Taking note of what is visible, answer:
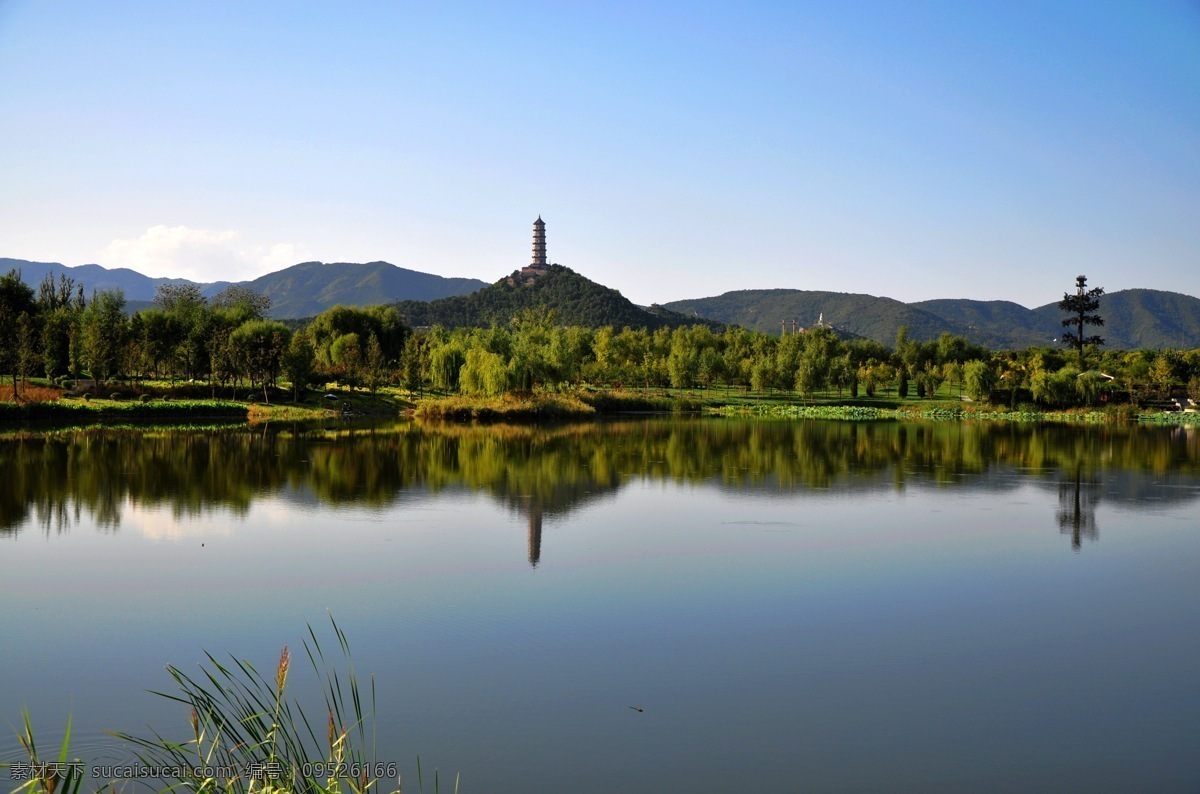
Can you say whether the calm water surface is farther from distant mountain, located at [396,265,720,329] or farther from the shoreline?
distant mountain, located at [396,265,720,329]

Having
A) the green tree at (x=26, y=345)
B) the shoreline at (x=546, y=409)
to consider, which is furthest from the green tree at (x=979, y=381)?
the green tree at (x=26, y=345)

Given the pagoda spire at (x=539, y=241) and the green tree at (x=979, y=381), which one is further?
the pagoda spire at (x=539, y=241)

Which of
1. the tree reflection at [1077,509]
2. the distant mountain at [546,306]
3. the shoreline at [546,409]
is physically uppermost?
the distant mountain at [546,306]

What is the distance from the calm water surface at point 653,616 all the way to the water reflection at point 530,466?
270 millimetres

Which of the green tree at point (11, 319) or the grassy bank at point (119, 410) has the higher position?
the green tree at point (11, 319)

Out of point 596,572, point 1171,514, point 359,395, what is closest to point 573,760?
point 596,572

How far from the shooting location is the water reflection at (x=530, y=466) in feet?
66.0

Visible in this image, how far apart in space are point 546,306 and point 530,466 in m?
113

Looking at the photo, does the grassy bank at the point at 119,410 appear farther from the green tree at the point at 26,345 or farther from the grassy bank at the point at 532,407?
the grassy bank at the point at 532,407

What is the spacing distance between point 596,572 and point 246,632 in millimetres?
5097

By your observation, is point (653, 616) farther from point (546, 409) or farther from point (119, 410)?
point (546, 409)

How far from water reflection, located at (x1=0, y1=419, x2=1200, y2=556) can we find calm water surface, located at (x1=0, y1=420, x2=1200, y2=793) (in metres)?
0.27

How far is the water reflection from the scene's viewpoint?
66.0ft

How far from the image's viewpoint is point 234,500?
19984 millimetres
